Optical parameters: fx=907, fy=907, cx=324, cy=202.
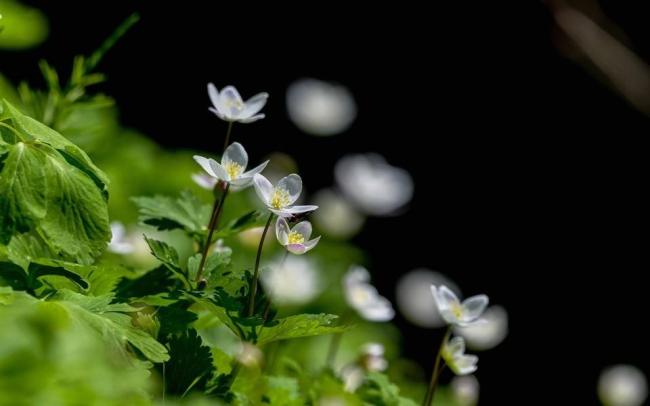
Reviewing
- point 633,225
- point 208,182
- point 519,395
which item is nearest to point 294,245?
point 208,182

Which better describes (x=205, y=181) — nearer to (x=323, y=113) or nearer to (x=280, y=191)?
(x=280, y=191)

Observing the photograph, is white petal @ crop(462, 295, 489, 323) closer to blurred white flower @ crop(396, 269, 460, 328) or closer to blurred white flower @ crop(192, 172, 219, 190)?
blurred white flower @ crop(192, 172, 219, 190)

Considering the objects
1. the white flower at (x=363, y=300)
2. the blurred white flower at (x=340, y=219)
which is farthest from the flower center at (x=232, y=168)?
the blurred white flower at (x=340, y=219)

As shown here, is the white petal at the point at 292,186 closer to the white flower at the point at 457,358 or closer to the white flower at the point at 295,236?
→ the white flower at the point at 295,236

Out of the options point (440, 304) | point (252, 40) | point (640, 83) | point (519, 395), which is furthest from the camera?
point (252, 40)

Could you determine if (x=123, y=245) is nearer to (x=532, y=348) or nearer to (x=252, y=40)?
(x=532, y=348)

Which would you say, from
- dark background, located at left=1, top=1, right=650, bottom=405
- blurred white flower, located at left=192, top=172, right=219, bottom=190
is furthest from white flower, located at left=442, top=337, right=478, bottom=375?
dark background, located at left=1, top=1, right=650, bottom=405

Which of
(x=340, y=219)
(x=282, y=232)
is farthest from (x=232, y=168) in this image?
(x=340, y=219)
